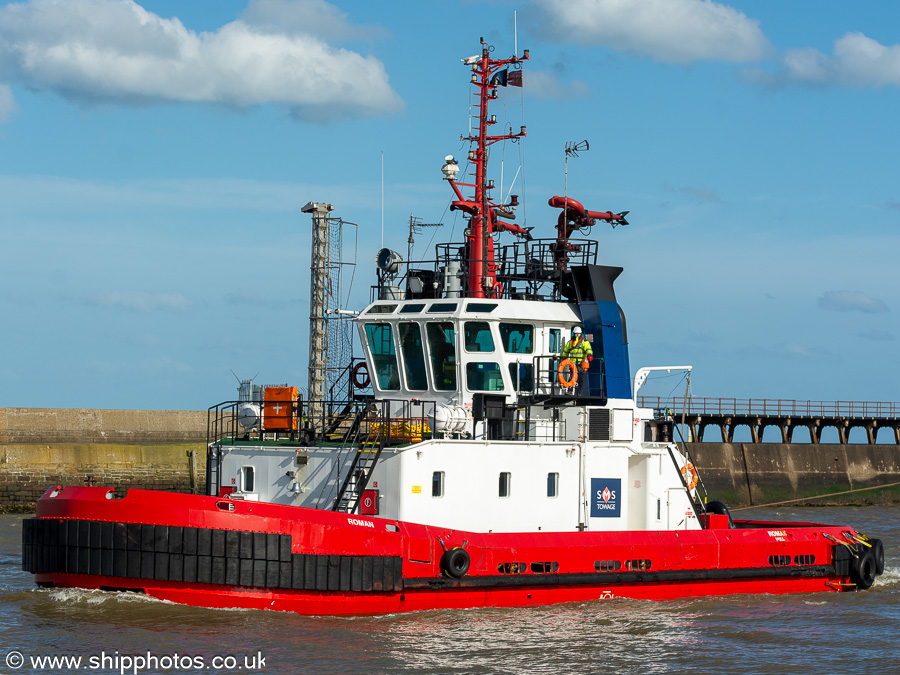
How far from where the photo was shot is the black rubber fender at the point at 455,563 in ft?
43.3

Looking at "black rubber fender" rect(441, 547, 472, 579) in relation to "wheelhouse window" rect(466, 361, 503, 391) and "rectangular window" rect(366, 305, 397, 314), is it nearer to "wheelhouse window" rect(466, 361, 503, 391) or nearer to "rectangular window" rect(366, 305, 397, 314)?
"wheelhouse window" rect(466, 361, 503, 391)

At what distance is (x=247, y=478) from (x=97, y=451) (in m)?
16.7

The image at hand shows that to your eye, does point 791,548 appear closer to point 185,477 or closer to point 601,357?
point 601,357

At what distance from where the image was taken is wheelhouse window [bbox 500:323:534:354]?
15.3 meters

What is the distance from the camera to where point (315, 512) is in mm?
12797

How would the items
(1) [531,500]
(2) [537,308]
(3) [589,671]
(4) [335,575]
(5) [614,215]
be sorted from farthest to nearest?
(5) [614,215] < (2) [537,308] < (1) [531,500] < (4) [335,575] < (3) [589,671]

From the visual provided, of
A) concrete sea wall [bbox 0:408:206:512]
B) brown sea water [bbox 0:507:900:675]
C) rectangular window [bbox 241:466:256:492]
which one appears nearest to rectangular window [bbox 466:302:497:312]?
rectangular window [bbox 241:466:256:492]

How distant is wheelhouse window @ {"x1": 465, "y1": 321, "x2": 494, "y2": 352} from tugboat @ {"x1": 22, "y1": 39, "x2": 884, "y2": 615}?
20 mm

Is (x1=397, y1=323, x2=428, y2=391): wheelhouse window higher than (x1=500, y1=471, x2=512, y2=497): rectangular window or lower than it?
higher

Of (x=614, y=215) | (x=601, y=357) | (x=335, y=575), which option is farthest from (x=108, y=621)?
(x=614, y=215)

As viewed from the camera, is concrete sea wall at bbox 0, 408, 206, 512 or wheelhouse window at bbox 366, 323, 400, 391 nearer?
wheelhouse window at bbox 366, 323, 400, 391

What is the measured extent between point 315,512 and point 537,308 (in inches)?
177

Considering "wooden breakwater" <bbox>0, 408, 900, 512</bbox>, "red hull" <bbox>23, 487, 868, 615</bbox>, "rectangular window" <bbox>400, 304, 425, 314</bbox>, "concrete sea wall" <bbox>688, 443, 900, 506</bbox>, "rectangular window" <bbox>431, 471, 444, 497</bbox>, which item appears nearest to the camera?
"red hull" <bbox>23, 487, 868, 615</bbox>

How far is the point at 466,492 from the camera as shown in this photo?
14016 millimetres
